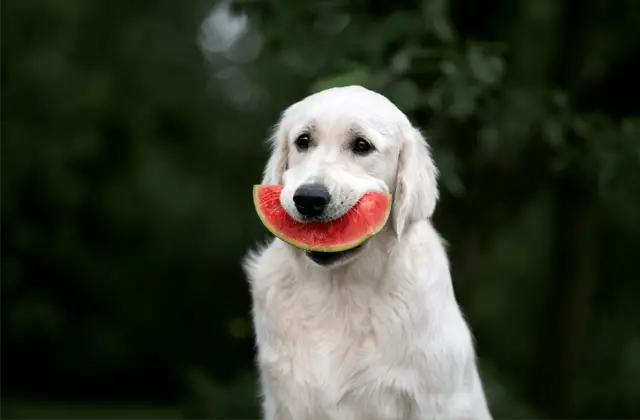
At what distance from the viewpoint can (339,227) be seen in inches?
134

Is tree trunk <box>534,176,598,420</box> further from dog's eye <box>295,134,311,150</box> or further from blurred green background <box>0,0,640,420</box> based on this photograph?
dog's eye <box>295,134,311,150</box>

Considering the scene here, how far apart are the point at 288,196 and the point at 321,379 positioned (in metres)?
0.76

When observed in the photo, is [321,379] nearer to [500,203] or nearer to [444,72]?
[444,72]

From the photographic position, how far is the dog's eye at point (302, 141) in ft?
11.7

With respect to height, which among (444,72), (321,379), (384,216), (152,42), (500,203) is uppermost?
(152,42)

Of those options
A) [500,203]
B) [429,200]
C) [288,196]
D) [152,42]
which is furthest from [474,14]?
[152,42]

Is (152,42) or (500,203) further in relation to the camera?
(152,42)

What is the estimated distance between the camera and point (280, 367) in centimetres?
362

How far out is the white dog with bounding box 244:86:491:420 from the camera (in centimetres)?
352

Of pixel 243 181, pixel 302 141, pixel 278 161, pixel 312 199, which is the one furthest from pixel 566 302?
pixel 312 199

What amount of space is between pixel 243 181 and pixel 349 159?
918cm

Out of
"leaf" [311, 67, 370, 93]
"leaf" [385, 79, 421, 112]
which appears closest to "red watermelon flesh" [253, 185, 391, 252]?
"leaf" [311, 67, 370, 93]

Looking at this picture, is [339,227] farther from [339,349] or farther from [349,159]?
[339,349]

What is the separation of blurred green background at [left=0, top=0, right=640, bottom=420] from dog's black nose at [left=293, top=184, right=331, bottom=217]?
1827 mm
